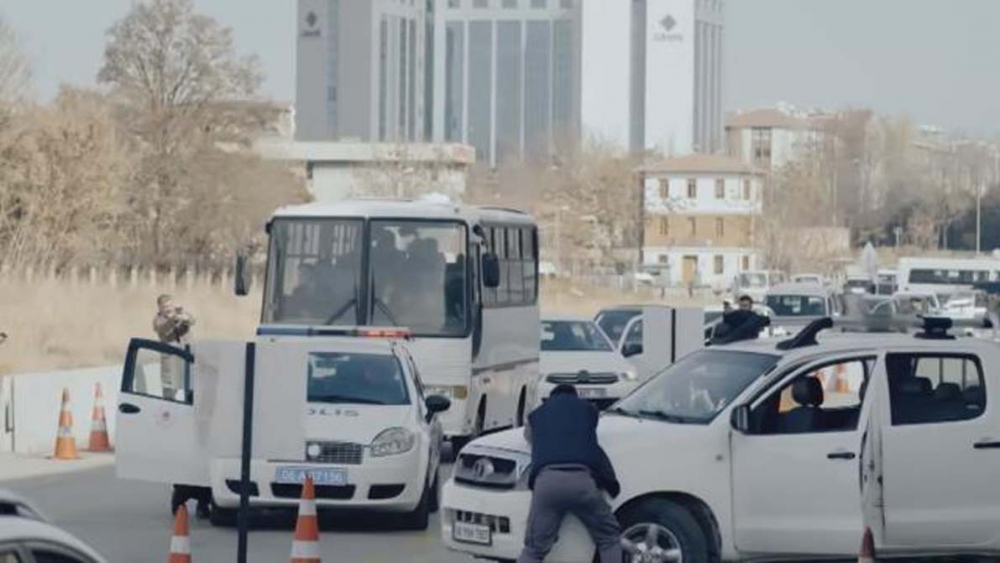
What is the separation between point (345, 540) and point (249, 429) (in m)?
4.48

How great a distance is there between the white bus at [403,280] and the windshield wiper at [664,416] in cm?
973

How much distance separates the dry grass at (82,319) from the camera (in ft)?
138

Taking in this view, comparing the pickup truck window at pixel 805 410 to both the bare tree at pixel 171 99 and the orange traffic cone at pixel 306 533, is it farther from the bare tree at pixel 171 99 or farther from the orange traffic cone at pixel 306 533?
the bare tree at pixel 171 99

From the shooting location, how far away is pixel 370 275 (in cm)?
2536

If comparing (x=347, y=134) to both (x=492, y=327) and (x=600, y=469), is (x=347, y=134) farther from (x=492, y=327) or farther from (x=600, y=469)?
(x=600, y=469)

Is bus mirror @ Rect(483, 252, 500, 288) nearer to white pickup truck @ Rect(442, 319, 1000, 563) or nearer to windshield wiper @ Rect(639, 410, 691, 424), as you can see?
white pickup truck @ Rect(442, 319, 1000, 563)

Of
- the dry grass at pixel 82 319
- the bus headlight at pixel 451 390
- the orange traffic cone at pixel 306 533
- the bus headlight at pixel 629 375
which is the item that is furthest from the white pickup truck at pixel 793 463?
the dry grass at pixel 82 319

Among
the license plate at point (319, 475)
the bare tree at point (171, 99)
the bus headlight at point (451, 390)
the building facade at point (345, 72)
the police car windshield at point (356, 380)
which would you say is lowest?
the license plate at point (319, 475)

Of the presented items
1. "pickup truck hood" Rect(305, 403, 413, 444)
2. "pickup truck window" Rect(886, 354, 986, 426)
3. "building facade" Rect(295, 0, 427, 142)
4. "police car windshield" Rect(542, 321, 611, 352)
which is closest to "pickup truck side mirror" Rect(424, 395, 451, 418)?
"pickup truck hood" Rect(305, 403, 413, 444)

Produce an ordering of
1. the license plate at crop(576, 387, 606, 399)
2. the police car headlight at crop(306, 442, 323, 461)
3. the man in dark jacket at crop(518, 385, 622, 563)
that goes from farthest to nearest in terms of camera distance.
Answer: the license plate at crop(576, 387, 606, 399)
the police car headlight at crop(306, 442, 323, 461)
the man in dark jacket at crop(518, 385, 622, 563)

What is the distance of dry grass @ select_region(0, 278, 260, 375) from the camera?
138 feet

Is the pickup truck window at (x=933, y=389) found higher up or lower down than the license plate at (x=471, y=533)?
higher up

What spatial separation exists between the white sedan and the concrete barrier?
6206 mm

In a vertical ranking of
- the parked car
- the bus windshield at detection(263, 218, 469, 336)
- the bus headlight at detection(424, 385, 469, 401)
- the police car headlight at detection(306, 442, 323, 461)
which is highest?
the bus windshield at detection(263, 218, 469, 336)
